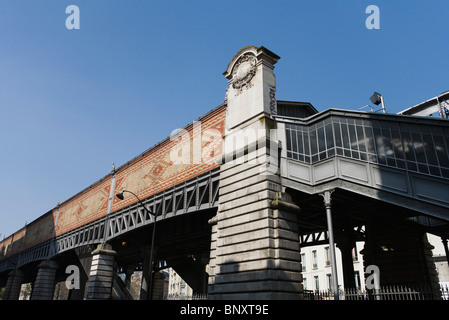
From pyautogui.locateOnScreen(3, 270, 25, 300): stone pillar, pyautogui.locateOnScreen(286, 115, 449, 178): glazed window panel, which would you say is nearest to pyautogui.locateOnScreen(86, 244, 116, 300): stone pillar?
pyautogui.locateOnScreen(286, 115, 449, 178): glazed window panel

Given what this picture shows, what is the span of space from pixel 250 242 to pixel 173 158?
502 inches

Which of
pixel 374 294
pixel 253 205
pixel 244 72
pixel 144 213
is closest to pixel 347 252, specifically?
pixel 253 205

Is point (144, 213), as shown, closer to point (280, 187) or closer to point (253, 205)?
point (253, 205)

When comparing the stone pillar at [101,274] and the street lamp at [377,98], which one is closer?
the street lamp at [377,98]

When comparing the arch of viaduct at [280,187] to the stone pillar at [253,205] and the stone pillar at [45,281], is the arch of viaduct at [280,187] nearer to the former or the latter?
the stone pillar at [253,205]

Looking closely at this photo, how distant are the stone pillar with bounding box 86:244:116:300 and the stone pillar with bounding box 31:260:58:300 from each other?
16344 millimetres

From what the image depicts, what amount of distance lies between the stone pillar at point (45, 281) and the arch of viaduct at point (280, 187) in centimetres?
1710

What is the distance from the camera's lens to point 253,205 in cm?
1769

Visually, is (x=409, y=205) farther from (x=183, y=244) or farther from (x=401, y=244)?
(x=183, y=244)

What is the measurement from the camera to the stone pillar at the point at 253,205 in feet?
52.1

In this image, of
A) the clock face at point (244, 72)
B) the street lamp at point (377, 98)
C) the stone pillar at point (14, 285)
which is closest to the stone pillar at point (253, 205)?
the clock face at point (244, 72)

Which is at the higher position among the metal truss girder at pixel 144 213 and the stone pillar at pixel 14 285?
the metal truss girder at pixel 144 213

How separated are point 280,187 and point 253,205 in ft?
5.77
